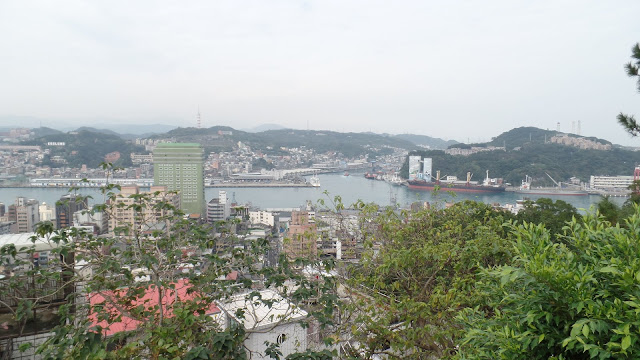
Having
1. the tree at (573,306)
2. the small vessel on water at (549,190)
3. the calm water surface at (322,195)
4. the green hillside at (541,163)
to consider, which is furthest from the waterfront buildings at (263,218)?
the green hillside at (541,163)

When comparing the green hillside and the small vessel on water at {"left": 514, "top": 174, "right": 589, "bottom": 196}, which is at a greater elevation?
the green hillside

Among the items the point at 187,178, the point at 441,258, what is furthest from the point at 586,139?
the point at 441,258

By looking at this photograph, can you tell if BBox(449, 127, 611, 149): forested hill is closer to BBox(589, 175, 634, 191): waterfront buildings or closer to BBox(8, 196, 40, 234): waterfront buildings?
BBox(589, 175, 634, 191): waterfront buildings

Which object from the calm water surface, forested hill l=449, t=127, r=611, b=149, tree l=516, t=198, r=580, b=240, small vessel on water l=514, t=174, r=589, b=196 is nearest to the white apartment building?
the calm water surface

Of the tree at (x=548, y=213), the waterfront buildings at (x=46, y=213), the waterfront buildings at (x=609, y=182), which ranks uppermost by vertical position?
the tree at (x=548, y=213)

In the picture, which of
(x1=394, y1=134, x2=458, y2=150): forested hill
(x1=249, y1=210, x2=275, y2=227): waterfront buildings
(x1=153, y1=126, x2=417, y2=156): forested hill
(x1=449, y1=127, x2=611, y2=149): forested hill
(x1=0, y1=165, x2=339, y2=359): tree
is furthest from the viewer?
(x1=394, y1=134, x2=458, y2=150): forested hill

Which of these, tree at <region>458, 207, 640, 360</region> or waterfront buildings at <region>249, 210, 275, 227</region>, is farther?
waterfront buildings at <region>249, 210, 275, 227</region>

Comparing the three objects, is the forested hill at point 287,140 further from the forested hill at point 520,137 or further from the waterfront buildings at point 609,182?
the waterfront buildings at point 609,182
